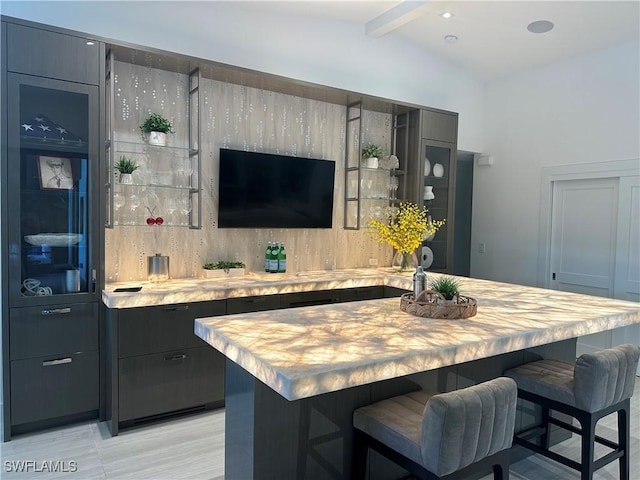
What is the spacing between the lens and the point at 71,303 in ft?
10.0

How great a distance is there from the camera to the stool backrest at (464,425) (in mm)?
1478

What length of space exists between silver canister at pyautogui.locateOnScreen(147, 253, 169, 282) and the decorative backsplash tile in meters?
0.18

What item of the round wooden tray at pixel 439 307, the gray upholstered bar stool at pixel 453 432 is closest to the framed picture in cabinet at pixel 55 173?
the round wooden tray at pixel 439 307

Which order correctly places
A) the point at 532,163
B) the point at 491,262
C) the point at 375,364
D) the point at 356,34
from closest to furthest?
1. the point at 375,364
2. the point at 356,34
3. the point at 532,163
4. the point at 491,262

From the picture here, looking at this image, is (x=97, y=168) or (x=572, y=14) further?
(x=572, y=14)

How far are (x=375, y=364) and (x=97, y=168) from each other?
97.4 inches

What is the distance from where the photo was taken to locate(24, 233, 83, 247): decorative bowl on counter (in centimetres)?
295

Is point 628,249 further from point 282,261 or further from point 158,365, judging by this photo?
point 158,365

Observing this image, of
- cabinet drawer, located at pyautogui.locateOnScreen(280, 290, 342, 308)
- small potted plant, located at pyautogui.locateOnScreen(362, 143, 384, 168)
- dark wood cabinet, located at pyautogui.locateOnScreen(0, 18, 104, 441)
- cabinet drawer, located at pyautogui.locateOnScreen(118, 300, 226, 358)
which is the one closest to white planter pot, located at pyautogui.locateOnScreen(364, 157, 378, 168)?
small potted plant, located at pyautogui.locateOnScreen(362, 143, 384, 168)

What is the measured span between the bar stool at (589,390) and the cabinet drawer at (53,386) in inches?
106

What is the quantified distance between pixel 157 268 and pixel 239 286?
2.30ft

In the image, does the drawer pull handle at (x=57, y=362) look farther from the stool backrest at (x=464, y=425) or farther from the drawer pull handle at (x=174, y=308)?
the stool backrest at (x=464, y=425)

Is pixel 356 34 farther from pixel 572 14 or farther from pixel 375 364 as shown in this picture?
pixel 375 364

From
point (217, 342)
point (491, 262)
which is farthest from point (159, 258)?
point (491, 262)
